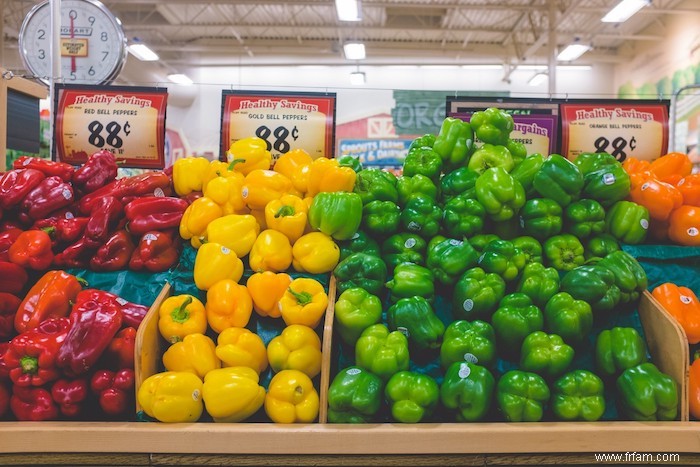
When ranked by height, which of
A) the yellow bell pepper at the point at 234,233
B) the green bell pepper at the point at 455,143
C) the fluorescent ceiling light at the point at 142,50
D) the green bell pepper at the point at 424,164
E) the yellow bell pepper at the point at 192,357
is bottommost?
the yellow bell pepper at the point at 192,357

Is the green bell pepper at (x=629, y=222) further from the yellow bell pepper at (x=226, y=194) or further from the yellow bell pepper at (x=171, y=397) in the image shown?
the yellow bell pepper at (x=171, y=397)

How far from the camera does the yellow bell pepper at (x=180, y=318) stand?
2.07 metres

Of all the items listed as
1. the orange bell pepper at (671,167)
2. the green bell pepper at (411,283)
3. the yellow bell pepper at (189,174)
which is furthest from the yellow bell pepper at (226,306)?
the orange bell pepper at (671,167)

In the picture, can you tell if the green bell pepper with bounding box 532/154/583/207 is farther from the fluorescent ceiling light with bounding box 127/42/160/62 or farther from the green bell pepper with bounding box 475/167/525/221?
the fluorescent ceiling light with bounding box 127/42/160/62

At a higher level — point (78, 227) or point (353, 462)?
point (78, 227)

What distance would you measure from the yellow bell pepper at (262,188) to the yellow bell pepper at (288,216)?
60 millimetres

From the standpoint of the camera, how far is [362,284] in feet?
7.24

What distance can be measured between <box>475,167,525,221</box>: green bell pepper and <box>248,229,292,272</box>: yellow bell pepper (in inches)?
32.7

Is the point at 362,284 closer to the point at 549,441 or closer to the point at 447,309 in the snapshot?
the point at 447,309

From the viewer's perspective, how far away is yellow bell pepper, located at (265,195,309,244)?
7.59 feet

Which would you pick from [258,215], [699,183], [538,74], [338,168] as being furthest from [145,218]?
[538,74]

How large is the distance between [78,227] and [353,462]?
59.8 inches

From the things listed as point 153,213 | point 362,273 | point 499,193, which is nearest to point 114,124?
point 153,213

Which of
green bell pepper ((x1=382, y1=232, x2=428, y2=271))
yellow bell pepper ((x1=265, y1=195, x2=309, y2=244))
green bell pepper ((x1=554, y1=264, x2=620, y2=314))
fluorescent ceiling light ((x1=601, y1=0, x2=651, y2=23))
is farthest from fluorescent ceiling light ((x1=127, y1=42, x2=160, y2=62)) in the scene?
green bell pepper ((x1=554, y1=264, x2=620, y2=314))
